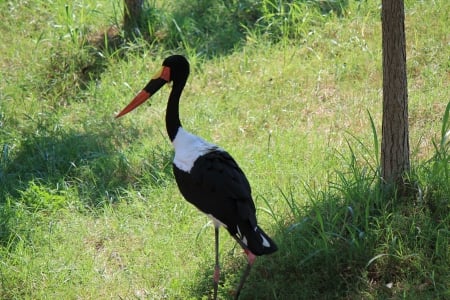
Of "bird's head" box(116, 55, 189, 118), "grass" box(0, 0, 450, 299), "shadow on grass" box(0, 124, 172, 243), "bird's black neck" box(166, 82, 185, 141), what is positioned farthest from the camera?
"shadow on grass" box(0, 124, 172, 243)

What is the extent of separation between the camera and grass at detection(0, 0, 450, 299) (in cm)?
468

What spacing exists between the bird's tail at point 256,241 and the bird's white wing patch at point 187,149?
0.50 m

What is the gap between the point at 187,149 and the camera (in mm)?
4801

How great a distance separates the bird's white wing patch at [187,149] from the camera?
469 centimetres

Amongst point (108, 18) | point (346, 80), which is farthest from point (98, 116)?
point (346, 80)

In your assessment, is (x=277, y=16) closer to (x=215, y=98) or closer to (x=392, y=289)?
(x=215, y=98)

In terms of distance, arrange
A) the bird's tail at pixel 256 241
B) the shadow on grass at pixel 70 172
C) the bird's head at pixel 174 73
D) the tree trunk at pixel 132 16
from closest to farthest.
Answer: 1. the bird's tail at pixel 256 241
2. the bird's head at pixel 174 73
3. the shadow on grass at pixel 70 172
4. the tree trunk at pixel 132 16

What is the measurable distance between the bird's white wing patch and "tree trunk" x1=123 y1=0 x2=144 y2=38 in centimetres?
303

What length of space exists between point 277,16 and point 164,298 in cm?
363

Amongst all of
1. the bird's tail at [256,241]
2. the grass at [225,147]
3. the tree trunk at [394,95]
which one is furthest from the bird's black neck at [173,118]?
the tree trunk at [394,95]

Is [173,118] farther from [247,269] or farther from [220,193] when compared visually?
[247,269]

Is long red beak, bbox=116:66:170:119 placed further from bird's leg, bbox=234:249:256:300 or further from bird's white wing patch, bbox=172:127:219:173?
bird's leg, bbox=234:249:256:300

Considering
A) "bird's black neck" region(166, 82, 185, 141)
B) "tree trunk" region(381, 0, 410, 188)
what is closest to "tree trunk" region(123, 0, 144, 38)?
"bird's black neck" region(166, 82, 185, 141)

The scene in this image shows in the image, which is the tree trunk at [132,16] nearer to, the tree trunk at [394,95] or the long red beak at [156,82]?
the long red beak at [156,82]
